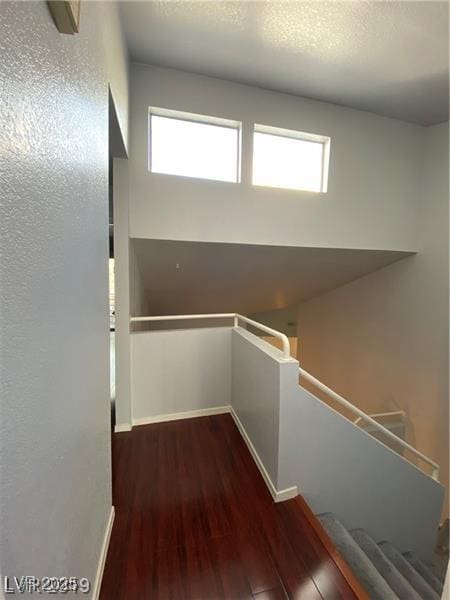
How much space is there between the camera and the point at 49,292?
25.1 inches

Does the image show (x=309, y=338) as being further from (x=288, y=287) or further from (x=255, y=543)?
(x=255, y=543)

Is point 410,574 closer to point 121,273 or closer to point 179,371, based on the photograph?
point 179,371

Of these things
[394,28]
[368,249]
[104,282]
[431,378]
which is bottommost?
[431,378]

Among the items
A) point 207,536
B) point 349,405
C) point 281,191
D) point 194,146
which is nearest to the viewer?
point 207,536

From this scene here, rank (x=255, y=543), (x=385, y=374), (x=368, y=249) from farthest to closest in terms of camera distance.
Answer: (x=385, y=374) < (x=368, y=249) < (x=255, y=543)

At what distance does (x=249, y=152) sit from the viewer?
2.66m

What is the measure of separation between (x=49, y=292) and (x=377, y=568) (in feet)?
8.62

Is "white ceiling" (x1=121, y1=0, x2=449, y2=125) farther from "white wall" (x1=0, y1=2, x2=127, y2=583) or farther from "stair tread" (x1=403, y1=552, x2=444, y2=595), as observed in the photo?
"stair tread" (x1=403, y1=552, x2=444, y2=595)

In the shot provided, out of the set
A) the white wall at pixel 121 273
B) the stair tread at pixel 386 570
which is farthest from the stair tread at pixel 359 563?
the white wall at pixel 121 273

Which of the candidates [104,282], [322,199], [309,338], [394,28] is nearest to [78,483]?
[104,282]

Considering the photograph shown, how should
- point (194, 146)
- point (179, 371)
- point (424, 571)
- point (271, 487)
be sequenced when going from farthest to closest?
point (194, 146), point (179, 371), point (424, 571), point (271, 487)

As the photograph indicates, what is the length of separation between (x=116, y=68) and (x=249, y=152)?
4.78 ft

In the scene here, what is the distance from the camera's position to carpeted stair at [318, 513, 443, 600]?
56.1 inches

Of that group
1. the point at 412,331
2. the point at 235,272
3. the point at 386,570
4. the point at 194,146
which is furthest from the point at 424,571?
the point at 194,146
